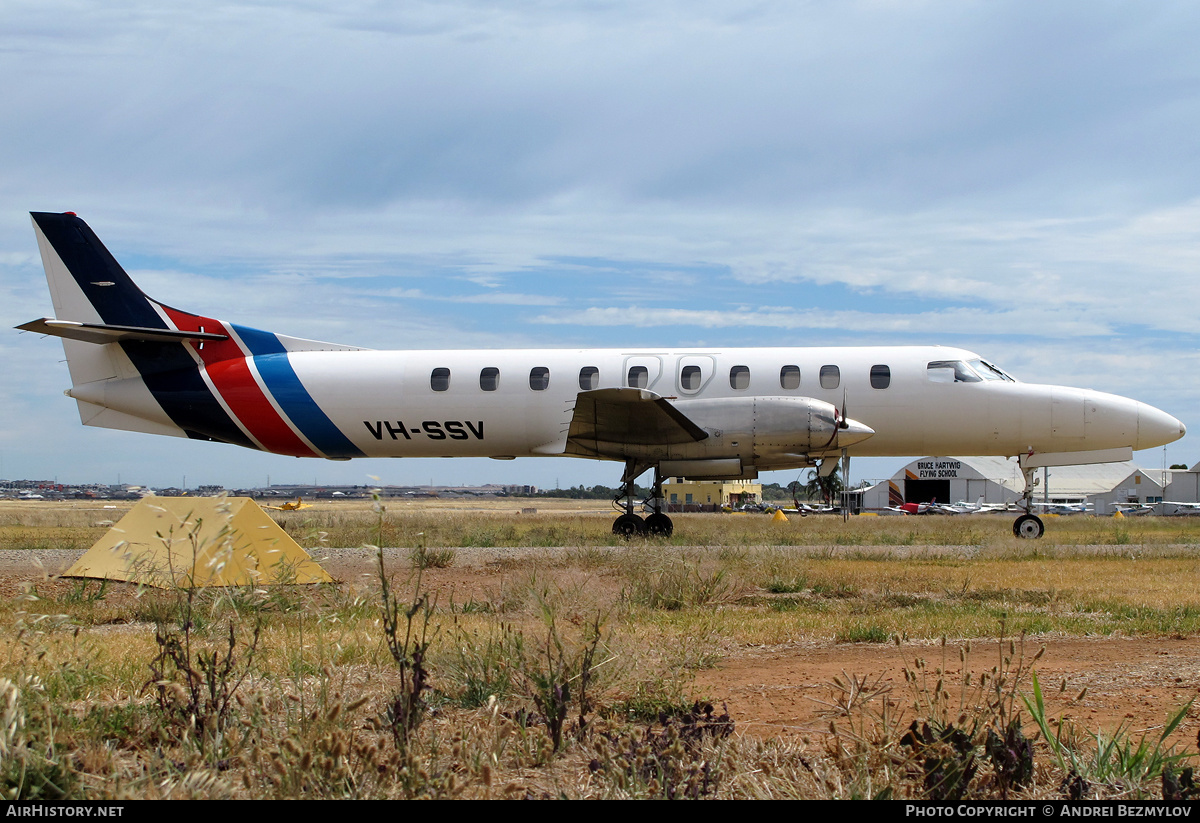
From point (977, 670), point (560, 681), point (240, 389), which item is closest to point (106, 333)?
point (240, 389)

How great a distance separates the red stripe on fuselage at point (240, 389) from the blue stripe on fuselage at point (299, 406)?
0.26m

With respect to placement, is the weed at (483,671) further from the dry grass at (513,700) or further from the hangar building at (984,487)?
the hangar building at (984,487)

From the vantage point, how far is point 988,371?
1942 centimetres

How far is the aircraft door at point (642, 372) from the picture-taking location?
19.1m

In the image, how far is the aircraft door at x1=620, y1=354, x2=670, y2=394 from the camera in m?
19.1

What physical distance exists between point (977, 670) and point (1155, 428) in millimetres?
16468

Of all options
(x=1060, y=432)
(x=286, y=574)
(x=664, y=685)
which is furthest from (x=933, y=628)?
(x=1060, y=432)

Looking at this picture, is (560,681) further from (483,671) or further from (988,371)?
(988,371)

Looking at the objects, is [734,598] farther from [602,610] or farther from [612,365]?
[612,365]

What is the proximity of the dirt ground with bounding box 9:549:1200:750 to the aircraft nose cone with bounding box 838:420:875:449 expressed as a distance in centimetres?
1061

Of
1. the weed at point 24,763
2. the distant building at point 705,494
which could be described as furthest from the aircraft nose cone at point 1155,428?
the distant building at point 705,494

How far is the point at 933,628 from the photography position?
7617 millimetres

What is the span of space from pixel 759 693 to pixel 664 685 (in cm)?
61

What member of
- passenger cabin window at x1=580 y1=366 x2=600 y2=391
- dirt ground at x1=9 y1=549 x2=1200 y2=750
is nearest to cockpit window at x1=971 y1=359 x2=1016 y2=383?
passenger cabin window at x1=580 y1=366 x2=600 y2=391
